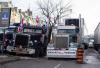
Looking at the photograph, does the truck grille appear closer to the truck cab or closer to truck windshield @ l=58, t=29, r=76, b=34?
the truck cab

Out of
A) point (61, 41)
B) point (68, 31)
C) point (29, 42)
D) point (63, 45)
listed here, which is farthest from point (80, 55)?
point (68, 31)

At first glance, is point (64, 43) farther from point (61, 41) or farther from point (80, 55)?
point (80, 55)

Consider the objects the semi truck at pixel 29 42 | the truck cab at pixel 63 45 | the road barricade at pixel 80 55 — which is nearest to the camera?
the road barricade at pixel 80 55

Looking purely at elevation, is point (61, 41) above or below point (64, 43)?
above

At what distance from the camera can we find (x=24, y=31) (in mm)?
39188

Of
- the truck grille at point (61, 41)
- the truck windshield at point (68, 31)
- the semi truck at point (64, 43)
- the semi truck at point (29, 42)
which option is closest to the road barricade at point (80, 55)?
the semi truck at point (64, 43)

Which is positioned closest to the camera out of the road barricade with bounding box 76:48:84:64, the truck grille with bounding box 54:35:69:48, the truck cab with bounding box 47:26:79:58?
the road barricade with bounding box 76:48:84:64

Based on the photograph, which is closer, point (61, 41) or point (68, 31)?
point (61, 41)

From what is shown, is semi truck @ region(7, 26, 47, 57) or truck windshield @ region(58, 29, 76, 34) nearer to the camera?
semi truck @ region(7, 26, 47, 57)

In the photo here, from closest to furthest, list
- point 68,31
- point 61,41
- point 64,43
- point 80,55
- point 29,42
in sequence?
1. point 80,55
2. point 64,43
3. point 61,41
4. point 29,42
5. point 68,31

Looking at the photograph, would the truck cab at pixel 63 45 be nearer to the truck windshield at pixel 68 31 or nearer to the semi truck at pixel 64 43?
the semi truck at pixel 64 43

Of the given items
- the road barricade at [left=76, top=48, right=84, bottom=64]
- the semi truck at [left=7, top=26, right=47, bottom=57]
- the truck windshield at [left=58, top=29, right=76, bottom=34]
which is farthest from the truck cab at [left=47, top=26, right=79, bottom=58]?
the road barricade at [left=76, top=48, right=84, bottom=64]

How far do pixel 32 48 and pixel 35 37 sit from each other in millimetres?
1548

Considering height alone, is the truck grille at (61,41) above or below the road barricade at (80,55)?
above
